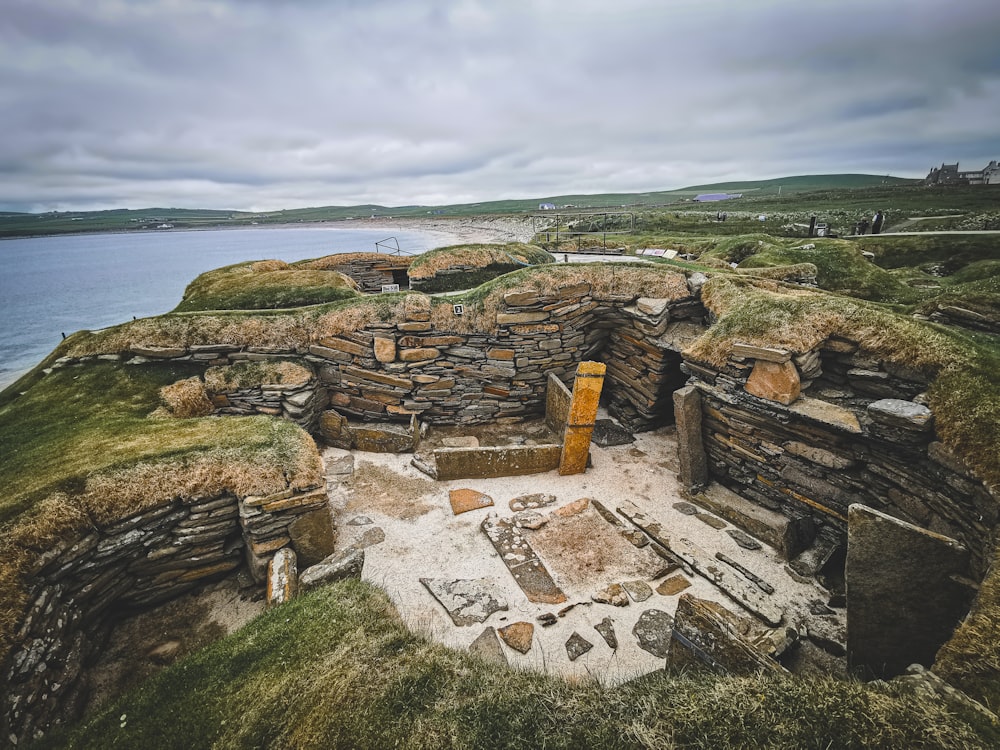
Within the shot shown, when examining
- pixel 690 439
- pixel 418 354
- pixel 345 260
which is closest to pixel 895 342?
pixel 690 439

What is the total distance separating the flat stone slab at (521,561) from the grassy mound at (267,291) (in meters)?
8.08

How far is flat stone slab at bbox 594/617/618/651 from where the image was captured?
4727 mm

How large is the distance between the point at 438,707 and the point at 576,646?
7.29 feet

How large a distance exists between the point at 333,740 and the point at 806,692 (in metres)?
3.33

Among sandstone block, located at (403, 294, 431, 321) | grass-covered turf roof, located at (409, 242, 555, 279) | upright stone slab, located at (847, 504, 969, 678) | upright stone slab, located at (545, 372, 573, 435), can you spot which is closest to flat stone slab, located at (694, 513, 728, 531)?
upright stone slab, located at (847, 504, 969, 678)

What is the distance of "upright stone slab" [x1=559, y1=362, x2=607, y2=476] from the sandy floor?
0.32 meters

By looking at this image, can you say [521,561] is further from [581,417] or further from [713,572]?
[581,417]

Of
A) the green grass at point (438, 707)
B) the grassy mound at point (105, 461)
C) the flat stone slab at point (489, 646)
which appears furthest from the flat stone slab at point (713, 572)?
the grassy mound at point (105, 461)

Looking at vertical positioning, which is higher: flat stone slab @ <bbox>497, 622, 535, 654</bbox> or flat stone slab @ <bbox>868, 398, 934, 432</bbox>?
flat stone slab @ <bbox>868, 398, 934, 432</bbox>

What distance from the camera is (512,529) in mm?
6547

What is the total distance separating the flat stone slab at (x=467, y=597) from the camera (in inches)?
200

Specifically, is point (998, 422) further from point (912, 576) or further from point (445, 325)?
point (445, 325)

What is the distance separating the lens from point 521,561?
5918 millimetres

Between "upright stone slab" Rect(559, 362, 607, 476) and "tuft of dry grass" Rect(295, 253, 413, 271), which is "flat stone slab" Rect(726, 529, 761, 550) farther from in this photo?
"tuft of dry grass" Rect(295, 253, 413, 271)
